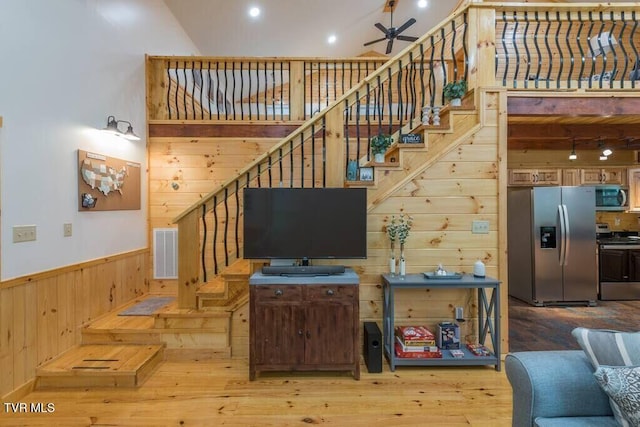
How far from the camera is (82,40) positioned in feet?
10.8

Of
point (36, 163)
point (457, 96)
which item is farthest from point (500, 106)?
point (36, 163)

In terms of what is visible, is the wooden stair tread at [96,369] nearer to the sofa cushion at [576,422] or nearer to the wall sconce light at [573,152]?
the sofa cushion at [576,422]

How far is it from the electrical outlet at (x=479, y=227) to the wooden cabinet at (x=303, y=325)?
1355 millimetres

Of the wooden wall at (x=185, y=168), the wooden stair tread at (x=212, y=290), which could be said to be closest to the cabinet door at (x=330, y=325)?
the wooden stair tread at (x=212, y=290)

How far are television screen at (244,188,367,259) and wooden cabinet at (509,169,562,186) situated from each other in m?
4.09

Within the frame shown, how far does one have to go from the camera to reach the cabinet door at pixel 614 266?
509 cm

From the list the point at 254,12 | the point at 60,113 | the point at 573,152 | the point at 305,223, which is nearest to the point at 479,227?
the point at 305,223

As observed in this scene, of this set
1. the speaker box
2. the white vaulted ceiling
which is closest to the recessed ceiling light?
the white vaulted ceiling

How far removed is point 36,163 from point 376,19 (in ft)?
20.5

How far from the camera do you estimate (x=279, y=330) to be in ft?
8.90

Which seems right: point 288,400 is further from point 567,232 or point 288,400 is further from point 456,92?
point 567,232

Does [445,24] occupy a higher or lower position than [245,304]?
higher

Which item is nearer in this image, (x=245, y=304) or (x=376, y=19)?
(x=245, y=304)

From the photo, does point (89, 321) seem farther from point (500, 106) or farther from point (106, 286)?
point (500, 106)
